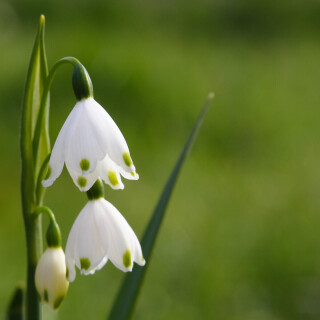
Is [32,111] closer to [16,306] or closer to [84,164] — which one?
[84,164]

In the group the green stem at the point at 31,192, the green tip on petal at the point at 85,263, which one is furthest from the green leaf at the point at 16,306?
the green tip on petal at the point at 85,263

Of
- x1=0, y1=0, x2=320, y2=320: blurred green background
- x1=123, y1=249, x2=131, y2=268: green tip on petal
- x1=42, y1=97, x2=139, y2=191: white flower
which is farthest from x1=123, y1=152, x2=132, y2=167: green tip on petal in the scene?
x1=0, y1=0, x2=320, y2=320: blurred green background

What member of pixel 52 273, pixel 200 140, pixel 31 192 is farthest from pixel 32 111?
pixel 200 140

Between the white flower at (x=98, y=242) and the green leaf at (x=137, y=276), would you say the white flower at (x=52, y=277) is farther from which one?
the green leaf at (x=137, y=276)

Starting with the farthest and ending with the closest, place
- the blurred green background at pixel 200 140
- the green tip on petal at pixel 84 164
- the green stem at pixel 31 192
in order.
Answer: the blurred green background at pixel 200 140, the green stem at pixel 31 192, the green tip on petal at pixel 84 164

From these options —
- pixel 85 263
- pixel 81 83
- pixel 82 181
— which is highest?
pixel 81 83

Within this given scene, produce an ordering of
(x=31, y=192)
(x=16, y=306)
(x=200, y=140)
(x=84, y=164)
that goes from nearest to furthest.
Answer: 1. (x=84, y=164)
2. (x=31, y=192)
3. (x=16, y=306)
4. (x=200, y=140)
